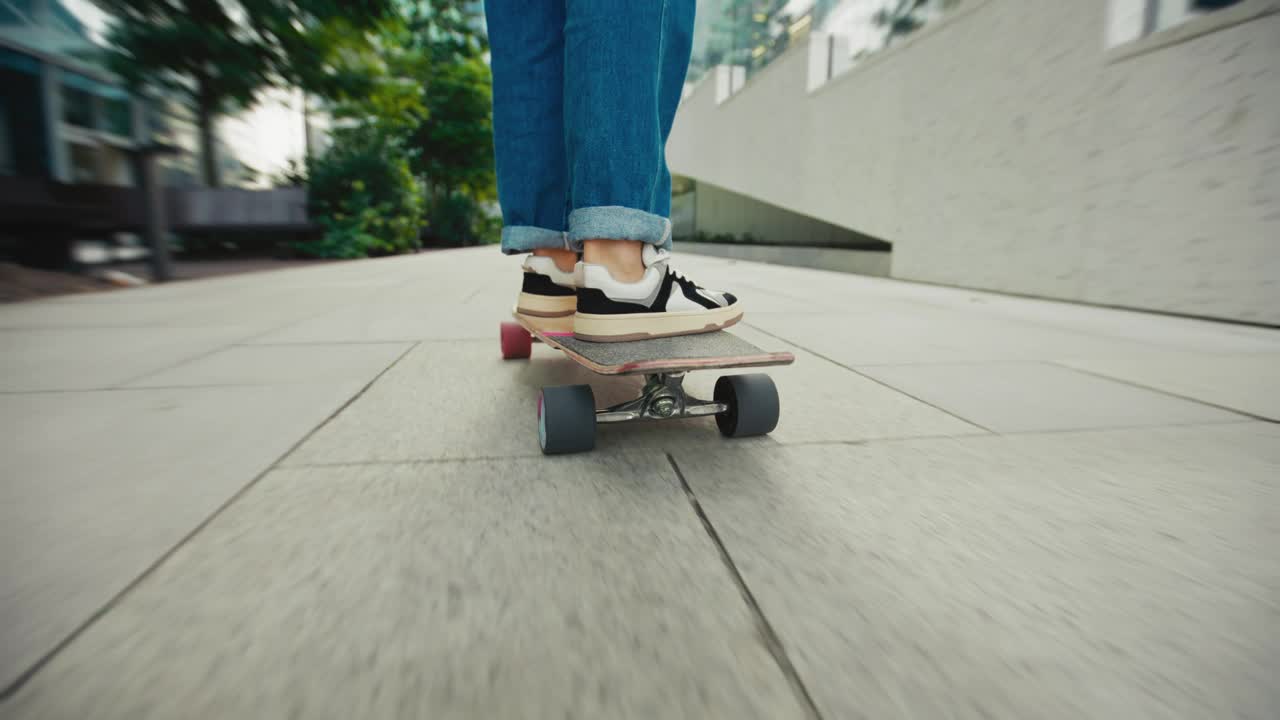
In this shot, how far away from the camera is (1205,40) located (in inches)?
102

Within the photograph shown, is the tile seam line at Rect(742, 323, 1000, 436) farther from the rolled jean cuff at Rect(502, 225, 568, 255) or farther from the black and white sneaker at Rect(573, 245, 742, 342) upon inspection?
the rolled jean cuff at Rect(502, 225, 568, 255)

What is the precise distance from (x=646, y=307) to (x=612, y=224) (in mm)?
163

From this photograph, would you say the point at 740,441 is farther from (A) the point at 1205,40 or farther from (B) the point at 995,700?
(A) the point at 1205,40

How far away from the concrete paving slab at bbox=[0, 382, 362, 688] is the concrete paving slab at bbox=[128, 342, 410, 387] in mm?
90

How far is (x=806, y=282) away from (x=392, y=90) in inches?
284

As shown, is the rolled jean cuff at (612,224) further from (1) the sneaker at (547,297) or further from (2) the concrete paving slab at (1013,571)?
(2) the concrete paving slab at (1013,571)

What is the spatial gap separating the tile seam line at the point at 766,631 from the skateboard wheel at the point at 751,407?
0.92 ft

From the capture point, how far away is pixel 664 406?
987 millimetres

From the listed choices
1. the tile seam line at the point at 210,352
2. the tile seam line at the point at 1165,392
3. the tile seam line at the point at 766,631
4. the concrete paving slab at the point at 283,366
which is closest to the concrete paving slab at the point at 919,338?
the tile seam line at the point at 1165,392

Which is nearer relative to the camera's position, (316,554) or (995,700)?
(995,700)

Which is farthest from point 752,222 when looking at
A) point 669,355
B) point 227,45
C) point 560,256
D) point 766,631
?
point 766,631

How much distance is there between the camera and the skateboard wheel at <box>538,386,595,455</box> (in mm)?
885

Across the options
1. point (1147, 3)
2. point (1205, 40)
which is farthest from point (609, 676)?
point (1147, 3)

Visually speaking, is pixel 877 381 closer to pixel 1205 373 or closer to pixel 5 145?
pixel 1205 373
